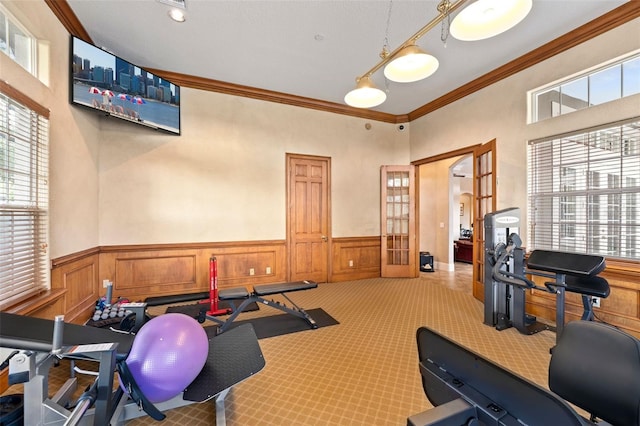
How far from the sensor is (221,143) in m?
4.77

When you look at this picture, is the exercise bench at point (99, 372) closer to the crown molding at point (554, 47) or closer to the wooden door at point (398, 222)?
the wooden door at point (398, 222)

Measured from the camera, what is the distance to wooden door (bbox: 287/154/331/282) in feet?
17.4

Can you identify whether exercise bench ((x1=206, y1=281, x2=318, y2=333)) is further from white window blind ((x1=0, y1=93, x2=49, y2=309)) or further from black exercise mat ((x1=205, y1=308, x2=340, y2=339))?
white window blind ((x1=0, y1=93, x2=49, y2=309))

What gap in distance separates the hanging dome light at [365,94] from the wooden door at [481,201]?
7.06 feet

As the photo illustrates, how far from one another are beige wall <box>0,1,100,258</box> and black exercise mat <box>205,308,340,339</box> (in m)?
1.98

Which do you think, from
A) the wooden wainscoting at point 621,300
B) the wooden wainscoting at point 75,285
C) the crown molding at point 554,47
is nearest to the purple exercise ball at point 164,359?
the wooden wainscoting at point 75,285

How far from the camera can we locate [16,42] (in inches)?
94.0

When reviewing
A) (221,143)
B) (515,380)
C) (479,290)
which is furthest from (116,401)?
(479,290)

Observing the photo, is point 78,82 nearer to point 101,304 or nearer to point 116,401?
point 101,304

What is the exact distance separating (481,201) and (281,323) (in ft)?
12.2

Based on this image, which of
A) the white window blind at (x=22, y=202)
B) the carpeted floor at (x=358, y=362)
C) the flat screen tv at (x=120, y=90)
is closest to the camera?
the carpeted floor at (x=358, y=362)

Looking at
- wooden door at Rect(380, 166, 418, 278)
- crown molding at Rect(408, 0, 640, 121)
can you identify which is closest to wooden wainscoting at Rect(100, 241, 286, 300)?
wooden door at Rect(380, 166, 418, 278)

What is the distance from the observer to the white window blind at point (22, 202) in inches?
85.4

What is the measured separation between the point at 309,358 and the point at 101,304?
9.56 feet
